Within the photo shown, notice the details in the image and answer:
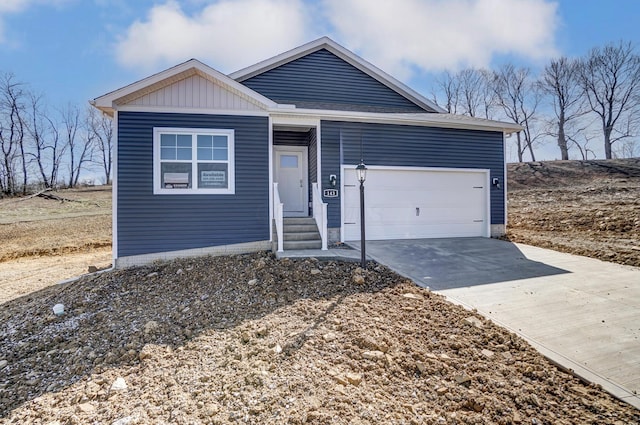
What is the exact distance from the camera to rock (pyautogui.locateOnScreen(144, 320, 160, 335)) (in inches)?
158

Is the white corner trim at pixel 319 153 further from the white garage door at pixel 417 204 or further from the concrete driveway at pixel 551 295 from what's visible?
the concrete driveway at pixel 551 295

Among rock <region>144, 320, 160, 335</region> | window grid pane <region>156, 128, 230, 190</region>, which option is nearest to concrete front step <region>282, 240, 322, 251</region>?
window grid pane <region>156, 128, 230, 190</region>

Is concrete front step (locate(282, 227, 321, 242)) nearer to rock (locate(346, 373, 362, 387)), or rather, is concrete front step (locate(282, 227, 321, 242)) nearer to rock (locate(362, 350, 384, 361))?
rock (locate(362, 350, 384, 361))

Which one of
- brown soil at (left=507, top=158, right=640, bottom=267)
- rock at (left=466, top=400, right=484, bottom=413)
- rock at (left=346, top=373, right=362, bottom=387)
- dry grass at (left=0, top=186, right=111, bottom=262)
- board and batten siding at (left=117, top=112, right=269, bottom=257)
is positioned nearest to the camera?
rock at (left=466, top=400, right=484, bottom=413)

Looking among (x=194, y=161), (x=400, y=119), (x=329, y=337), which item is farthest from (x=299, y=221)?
(x=329, y=337)

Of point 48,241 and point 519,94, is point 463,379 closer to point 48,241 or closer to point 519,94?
point 48,241

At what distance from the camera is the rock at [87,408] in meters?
2.71

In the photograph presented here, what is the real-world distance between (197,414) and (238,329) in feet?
4.52

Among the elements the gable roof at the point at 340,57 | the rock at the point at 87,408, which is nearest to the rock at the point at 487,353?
the rock at the point at 87,408

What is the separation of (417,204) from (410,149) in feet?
4.96

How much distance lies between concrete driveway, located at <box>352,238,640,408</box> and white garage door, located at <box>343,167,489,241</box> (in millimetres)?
730

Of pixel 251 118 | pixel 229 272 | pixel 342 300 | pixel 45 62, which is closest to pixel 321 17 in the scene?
pixel 251 118

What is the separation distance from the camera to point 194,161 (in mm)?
7324

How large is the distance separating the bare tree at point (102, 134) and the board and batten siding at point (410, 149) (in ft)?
97.7
